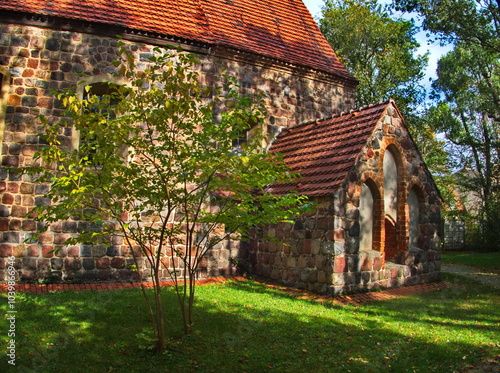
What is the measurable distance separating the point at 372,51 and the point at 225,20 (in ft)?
49.4

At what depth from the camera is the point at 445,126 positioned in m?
30.0

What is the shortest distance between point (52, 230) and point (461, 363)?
316 inches

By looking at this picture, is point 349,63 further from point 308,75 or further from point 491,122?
point 308,75

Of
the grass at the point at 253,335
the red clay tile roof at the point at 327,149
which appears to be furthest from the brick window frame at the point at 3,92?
the red clay tile roof at the point at 327,149

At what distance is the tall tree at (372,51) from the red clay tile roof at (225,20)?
9.57 m

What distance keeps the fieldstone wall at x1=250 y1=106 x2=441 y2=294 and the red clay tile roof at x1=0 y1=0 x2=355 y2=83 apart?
433 centimetres

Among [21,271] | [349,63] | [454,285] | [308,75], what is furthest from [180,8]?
[349,63]

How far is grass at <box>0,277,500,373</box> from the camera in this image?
5.45 meters

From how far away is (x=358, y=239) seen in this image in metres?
9.68

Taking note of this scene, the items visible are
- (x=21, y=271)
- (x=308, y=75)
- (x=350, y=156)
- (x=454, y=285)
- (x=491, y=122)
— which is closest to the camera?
(x=21, y=271)

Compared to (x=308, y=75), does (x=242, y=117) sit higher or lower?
lower

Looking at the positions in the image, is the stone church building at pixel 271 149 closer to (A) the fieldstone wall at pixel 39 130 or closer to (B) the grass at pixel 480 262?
(A) the fieldstone wall at pixel 39 130

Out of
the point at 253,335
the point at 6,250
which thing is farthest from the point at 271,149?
the point at 6,250

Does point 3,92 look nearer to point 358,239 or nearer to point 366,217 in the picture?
point 358,239
